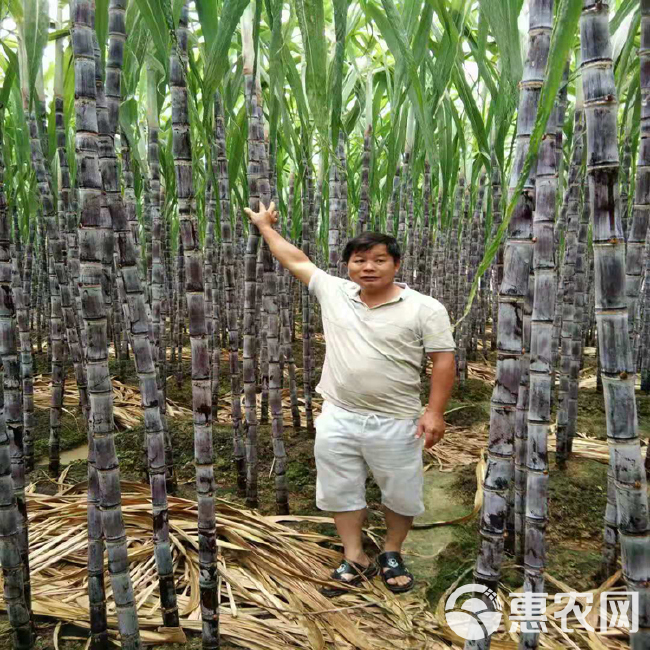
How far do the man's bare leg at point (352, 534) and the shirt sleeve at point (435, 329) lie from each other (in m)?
0.60

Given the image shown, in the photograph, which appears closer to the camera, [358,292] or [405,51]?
[405,51]

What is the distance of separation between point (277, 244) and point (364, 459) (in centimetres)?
75

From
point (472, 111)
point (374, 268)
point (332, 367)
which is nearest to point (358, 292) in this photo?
point (374, 268)

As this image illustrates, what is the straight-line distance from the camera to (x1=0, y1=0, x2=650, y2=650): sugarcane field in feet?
2.86

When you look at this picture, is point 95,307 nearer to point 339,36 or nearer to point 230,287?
point 339,36

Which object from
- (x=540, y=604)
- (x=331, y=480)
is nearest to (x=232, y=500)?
(x=331, y=480)

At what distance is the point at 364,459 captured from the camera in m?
1.70

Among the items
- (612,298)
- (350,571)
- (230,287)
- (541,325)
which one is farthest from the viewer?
(230,287)

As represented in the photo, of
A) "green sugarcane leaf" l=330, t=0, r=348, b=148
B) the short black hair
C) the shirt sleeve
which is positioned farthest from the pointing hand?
the shirt sleeve

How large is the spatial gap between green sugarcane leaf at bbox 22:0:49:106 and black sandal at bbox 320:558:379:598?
5.10 feet

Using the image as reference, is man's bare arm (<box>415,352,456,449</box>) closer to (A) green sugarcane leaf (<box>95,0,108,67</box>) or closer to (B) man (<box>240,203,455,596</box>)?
(B) man (<box>240,203,455,596</box>)

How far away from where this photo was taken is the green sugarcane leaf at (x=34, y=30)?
44.3 inches

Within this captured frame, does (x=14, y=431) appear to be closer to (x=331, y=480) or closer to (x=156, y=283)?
(x=331, y=480)

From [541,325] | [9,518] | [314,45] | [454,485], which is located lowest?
[454,485]
